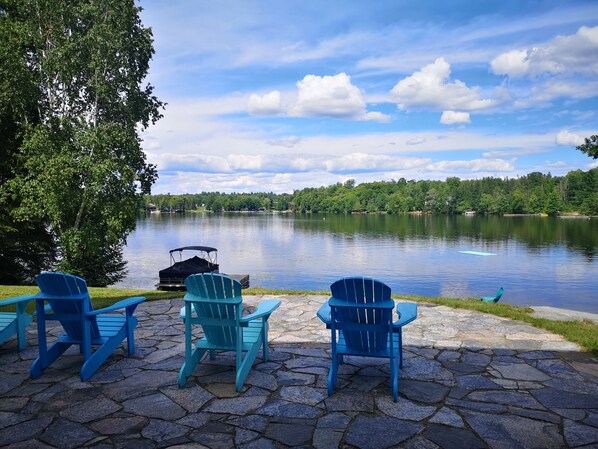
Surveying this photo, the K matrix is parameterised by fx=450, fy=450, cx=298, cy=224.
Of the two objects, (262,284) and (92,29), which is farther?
(262,284)

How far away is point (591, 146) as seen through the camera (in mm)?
12047

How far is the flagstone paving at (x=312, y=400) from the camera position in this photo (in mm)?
3199

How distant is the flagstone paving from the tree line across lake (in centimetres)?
8462

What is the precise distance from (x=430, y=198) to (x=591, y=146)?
12082cm

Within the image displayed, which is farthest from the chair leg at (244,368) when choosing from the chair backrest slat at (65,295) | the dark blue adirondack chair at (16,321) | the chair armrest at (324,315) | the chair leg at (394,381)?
the dark blue adirondack chair at (16,321)

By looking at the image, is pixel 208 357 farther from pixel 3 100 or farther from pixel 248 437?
pixel 3 100

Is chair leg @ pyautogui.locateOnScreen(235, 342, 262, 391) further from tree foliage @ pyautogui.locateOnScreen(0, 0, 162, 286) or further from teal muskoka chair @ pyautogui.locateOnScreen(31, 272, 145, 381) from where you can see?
tree foliage @ pyautogui.locateOnScreen(0, 0, 162, 286)

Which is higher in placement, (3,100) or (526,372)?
(3,100)

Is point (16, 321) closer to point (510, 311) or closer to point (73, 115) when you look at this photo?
point (510, 311)

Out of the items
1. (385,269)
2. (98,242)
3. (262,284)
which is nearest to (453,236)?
(385,269)

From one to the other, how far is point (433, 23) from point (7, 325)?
1714 cm

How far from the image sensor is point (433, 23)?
56.2 ft

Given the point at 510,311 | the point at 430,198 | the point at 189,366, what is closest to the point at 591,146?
the point at 510,311

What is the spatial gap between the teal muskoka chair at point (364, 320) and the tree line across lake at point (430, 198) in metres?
85.7
